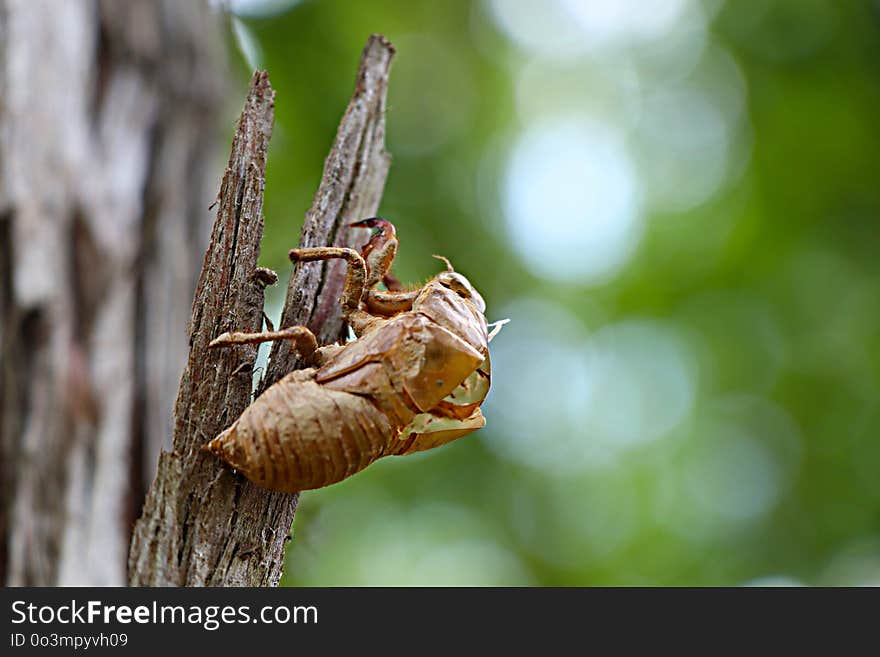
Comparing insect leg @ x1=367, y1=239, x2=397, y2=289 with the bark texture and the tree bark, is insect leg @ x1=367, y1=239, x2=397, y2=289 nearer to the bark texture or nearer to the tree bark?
the tree bark

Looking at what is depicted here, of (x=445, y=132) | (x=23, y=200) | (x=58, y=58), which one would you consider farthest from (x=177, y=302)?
(x=445, y=132)

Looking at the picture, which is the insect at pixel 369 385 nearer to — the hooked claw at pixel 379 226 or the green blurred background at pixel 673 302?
the hooked claw at pixel 379 226

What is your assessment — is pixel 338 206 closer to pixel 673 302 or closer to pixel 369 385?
pixel 369 385

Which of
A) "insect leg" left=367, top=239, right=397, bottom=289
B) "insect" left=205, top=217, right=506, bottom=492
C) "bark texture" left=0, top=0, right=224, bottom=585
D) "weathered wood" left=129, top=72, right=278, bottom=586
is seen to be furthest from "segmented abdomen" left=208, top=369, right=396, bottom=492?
"bark texture" left=0, top=0, right=224, bottom=585

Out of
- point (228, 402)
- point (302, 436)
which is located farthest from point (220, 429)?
point (302, 436)

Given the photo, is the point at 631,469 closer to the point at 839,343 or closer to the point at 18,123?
the point at 839,343
